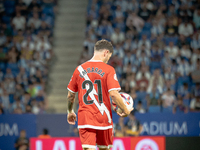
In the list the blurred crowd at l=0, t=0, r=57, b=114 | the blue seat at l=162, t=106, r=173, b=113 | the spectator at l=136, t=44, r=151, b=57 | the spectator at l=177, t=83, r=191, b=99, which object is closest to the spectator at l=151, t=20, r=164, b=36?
the spectator at l=136, t=44, r=151, b=57

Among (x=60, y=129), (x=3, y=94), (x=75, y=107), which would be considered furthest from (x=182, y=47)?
(x=3, y=94)

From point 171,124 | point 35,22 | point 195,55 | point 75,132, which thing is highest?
point 35,22

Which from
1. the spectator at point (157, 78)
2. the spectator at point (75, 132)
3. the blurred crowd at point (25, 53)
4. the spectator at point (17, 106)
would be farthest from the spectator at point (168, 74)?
the spectator at point (17, 106)

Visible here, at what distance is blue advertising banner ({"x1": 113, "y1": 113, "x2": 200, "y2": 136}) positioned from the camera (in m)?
10.6

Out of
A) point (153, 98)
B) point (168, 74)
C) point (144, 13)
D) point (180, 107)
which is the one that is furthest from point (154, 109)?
point (144, 13)

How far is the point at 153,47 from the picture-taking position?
13.6 meters

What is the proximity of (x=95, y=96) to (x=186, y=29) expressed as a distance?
11.1 meters

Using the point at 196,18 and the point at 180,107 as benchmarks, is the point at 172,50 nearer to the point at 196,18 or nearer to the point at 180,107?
the point at 196,18

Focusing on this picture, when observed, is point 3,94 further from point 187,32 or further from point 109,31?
point 187,32

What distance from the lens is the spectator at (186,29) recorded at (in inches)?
567

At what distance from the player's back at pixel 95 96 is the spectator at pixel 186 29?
10.8 m

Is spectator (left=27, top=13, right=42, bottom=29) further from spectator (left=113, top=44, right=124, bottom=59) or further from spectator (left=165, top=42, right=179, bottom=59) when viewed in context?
spectator (left=165, top=42, right=179, bottom=59)

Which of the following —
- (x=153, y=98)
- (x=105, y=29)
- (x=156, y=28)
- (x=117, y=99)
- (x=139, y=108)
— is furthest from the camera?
(x=105, y=29)

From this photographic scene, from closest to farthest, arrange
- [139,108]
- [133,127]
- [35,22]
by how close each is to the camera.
Result: 1. [133,127]
2. [139,108]
3. [35,22]
